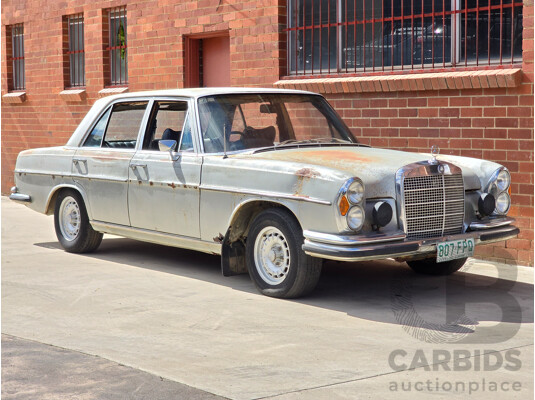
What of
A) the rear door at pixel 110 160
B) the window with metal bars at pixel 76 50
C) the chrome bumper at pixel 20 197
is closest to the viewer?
the rear door at pixel 110 160

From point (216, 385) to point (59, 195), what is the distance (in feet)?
17.4

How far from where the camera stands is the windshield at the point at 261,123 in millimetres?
7898

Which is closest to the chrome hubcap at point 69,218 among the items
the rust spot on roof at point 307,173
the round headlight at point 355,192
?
the rust spot on roof at point 307,173

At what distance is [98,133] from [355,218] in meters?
3.65

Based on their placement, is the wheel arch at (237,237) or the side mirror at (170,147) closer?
the wheel arch at (237,237)

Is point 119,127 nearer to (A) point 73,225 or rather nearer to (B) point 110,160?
(B) point 110,160

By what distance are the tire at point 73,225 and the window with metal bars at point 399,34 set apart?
11.5ft

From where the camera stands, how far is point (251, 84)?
11.9 metres

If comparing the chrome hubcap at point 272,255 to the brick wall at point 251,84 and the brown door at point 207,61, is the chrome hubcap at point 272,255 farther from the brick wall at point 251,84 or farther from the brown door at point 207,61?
the brown door at point 207,61

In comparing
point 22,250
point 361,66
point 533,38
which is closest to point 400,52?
point 361,66

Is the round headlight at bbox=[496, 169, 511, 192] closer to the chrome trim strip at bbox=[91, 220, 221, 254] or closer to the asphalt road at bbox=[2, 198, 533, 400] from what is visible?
the asphalt road at bbox=[2, 198, 533, 400]

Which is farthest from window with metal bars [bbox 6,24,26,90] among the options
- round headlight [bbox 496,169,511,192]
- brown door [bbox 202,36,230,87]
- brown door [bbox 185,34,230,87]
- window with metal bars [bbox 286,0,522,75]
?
round headlight [bbox 496,169,511,192]

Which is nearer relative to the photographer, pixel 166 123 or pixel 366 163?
pixel 366 163

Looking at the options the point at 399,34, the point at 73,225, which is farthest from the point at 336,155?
the point at 73,225
